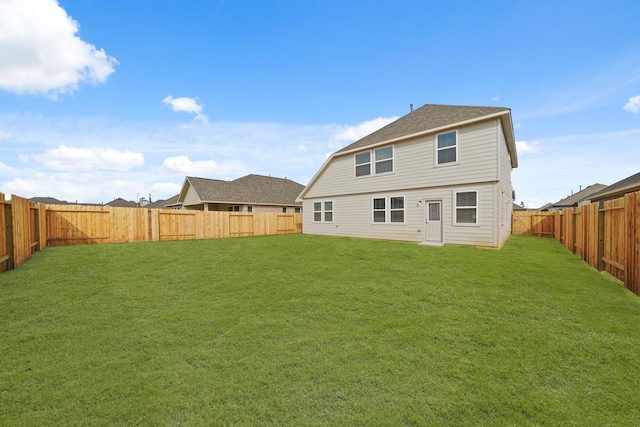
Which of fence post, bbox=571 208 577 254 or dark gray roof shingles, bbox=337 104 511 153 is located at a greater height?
dark gray roof shingles, bbox=337 104 511 153

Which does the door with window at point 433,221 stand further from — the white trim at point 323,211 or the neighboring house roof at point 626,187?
the neighboring house roof at point 626,187

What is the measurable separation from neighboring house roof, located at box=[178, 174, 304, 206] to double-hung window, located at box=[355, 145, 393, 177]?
545 inches

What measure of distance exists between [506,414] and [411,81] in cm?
1588

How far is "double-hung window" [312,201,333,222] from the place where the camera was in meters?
18.2

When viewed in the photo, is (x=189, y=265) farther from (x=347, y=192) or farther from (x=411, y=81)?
(x=411, y=81)

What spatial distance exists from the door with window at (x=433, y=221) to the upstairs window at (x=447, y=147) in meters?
2.04

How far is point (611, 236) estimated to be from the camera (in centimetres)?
693

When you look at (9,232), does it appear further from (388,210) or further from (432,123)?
(432,123)

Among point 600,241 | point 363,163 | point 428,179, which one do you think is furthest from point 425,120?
point 600,241

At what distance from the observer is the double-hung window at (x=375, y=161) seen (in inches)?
586

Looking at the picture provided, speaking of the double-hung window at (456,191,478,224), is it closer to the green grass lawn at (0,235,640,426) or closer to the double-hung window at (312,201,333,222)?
the green grass lawn at (0,235,640,426)

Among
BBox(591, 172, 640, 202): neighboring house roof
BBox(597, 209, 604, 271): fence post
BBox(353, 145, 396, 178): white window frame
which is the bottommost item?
BBox(597, 209, 604, 271): fence post

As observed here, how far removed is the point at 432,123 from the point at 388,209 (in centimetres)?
491

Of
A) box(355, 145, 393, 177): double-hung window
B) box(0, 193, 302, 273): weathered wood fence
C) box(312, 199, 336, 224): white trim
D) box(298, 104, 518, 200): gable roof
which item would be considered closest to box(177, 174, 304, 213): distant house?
box(0, 193, 302, 273): weathered wood fence
